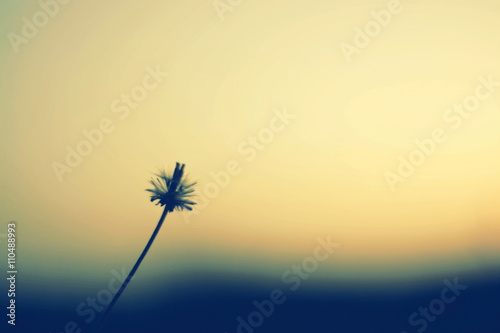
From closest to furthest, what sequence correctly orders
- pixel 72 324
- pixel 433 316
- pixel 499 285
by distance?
pixel 72 324 < pixel 433 316 < pixel 499 285

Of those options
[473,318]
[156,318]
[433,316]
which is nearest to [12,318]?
[156,318]

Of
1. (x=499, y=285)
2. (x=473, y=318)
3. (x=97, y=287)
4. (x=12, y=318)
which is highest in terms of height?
(x=97, y=287)

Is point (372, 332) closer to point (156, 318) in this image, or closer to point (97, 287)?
point (156, 318)

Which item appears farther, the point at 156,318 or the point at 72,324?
the point at 156,318

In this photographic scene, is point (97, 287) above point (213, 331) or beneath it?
above

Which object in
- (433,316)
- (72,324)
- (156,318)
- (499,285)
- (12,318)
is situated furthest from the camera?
(499,285)

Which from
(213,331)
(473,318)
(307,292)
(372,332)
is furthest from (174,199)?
(473,318)

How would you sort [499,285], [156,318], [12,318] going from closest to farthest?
[12,318] < [156,318] < [499,285]

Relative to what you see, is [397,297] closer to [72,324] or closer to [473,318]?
[473,318]

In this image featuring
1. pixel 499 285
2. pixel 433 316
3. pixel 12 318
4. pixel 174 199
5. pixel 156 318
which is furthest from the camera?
pixel 499 285
